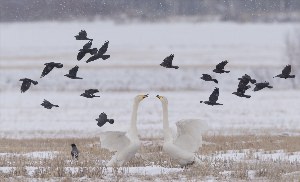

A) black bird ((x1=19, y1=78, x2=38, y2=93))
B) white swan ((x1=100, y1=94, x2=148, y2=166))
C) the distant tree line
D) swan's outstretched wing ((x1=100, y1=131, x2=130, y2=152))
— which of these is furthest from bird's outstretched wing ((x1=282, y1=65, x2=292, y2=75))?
the distant tree line

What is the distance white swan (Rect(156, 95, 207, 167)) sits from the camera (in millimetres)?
12844

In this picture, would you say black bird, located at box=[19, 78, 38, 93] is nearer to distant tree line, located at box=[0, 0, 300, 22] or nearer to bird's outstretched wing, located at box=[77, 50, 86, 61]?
bird's outstretched wing, located at box=[77, 50, 86, 61]

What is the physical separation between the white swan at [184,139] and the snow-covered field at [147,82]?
1.58 feet

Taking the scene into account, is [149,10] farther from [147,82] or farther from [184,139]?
[184,139]

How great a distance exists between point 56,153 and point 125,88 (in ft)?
76.0

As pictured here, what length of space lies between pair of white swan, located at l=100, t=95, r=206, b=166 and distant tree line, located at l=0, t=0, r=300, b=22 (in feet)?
122

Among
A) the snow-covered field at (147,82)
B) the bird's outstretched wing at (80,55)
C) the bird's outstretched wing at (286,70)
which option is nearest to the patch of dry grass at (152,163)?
the snow-covered field at (147,82)

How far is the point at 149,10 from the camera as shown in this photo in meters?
58.1

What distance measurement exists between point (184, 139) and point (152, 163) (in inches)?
23.7

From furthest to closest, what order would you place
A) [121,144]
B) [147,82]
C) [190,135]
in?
[147,82] → [190,135] → [121,144]

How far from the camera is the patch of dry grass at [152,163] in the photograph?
11.3 metres

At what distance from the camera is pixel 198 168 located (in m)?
12.2

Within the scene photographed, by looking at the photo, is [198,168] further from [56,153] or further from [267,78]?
[267,78]

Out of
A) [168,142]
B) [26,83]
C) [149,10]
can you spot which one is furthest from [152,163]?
[149,10]
